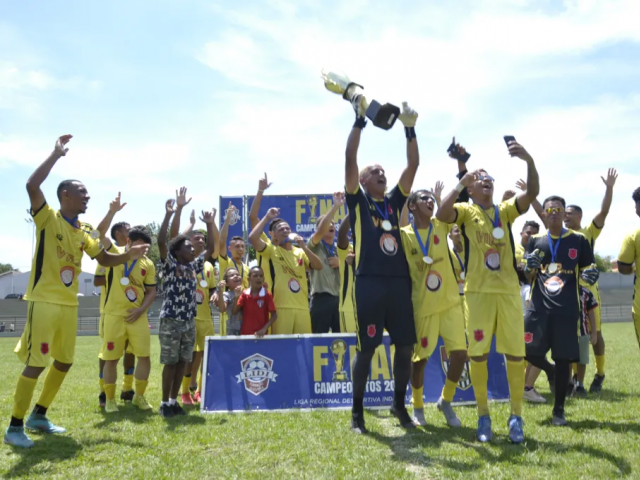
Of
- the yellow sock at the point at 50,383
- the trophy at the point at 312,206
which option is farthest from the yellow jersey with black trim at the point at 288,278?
the trophy at the point at 312,206

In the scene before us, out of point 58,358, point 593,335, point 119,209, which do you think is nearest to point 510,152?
point 593,335

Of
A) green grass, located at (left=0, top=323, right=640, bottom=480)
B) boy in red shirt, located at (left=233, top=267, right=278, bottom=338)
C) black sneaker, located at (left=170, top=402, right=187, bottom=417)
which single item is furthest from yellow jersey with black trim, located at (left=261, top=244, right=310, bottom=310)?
black sneaker, located at (left=170, top=402, right=187, bottom=417)

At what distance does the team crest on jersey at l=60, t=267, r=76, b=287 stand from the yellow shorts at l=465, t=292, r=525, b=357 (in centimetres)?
417

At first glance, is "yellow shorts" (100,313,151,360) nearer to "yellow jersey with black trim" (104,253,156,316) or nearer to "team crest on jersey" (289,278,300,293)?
"yellow jersey with black trim" (104,253,156,316)

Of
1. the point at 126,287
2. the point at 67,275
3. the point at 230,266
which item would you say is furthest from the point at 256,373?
the point at 230,266

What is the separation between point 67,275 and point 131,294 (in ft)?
6.02

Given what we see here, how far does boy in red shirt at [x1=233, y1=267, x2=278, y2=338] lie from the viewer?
7773mm

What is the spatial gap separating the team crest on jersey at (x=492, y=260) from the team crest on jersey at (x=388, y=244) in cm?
89

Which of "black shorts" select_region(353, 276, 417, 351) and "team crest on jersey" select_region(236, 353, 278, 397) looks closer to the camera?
"black shorts" select_region(353, 276, 417, 351)

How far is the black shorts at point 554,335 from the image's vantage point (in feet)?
19.3

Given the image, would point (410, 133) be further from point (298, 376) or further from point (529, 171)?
point (298, 376)

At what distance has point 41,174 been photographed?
525 centimetres

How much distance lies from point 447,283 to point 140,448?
358cm

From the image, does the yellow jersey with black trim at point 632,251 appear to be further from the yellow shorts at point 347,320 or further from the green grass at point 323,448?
the yellow shorts at point 347,320
